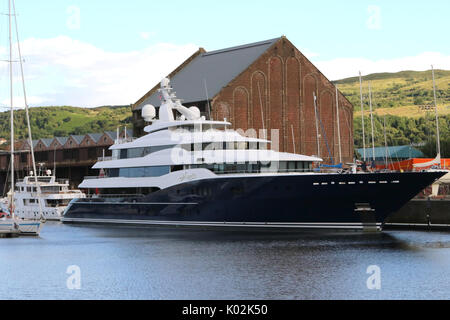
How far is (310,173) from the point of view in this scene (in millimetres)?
38781

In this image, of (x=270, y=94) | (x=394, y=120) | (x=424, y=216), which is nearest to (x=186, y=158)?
(x=424, y=216)

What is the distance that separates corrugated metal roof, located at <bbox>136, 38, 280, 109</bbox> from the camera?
233 ft

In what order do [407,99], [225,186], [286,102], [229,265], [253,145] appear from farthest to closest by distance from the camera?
[407,99]
[286,102]
[253,145]
[225,186]
[229,265]

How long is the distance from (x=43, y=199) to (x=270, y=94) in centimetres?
2596

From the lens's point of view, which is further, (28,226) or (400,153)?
(400,153)

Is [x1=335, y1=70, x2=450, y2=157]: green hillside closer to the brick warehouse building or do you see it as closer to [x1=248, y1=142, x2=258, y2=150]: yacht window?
the brick warehouse building

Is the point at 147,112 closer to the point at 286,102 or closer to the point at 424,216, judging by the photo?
the point at 424,216

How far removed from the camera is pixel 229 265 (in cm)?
2895

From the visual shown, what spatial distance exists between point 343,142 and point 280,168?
37152 millimetres

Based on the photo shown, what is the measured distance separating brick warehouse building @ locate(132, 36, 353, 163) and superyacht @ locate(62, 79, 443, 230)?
19755mm

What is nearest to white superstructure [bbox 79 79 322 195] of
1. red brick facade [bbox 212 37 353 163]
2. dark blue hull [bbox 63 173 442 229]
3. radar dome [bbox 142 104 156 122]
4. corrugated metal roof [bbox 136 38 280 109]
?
dark blue hull [bbox 63 173 442 229]
